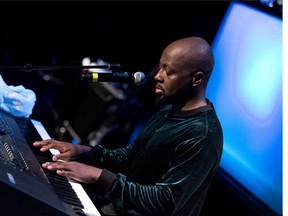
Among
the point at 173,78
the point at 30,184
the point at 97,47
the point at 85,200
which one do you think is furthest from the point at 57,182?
the point at 97,47

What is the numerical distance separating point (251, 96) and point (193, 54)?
1.76m

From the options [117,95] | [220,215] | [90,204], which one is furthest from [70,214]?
[117,95]

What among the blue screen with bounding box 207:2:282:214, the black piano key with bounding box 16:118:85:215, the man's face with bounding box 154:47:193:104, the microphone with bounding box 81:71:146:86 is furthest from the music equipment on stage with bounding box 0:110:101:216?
the blue screen with bounding box 207:2:282:214

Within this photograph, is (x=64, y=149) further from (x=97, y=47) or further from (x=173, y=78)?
(x=97, y=47)

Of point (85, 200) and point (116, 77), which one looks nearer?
point (85, 200)

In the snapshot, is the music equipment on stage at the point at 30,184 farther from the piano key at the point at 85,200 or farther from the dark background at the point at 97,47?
the dark background at the point at 97,47

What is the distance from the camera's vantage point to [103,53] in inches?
278

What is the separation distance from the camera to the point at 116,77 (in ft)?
8.32

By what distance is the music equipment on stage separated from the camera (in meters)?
1.96

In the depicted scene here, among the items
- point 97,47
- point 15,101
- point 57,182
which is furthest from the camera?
point 97,47

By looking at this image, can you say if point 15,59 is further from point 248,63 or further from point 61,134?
point 248,63

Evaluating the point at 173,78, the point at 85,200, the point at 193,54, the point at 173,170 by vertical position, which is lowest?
the point at 85,200

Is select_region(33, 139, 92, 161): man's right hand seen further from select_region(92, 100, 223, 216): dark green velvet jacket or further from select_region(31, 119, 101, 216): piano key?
select_region(92, 100, 223, 216): dark green velvet jacket

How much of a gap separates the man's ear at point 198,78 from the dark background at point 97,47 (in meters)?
1.58
